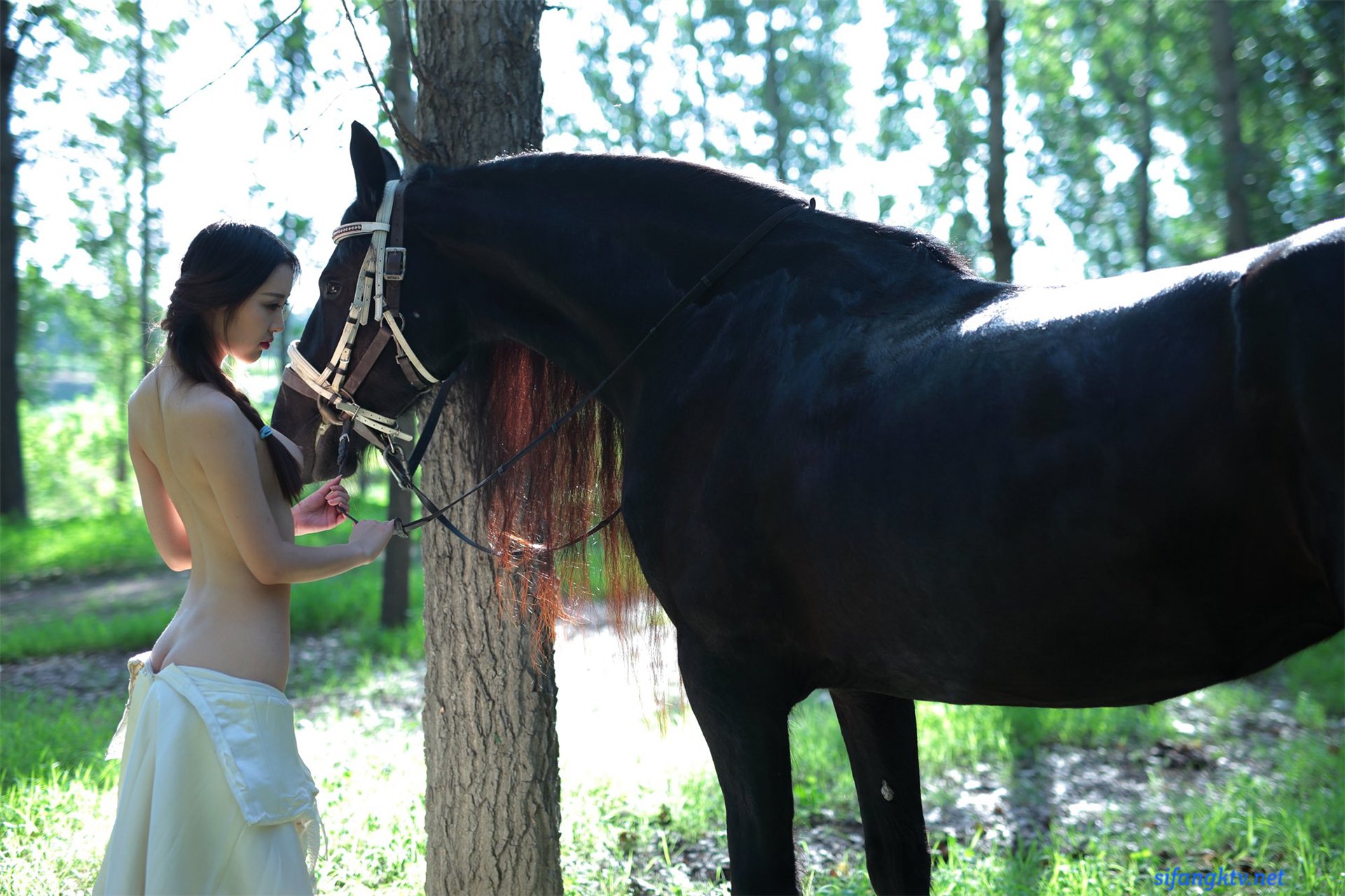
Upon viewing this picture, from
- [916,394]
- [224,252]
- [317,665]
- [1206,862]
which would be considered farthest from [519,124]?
[317,665]

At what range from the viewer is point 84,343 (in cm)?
2331

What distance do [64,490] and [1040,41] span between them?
23734mm

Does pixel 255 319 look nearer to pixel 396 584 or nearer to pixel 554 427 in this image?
pixel 554 427

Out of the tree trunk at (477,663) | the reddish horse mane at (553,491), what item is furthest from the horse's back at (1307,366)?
the tree trunk at (477,663)

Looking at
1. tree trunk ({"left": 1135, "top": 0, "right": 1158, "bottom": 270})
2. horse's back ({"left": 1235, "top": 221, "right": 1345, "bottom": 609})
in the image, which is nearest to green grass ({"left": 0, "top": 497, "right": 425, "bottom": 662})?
horse's back ({"left": 1235, "top": 221, "right": 1345, "bottom": 609})

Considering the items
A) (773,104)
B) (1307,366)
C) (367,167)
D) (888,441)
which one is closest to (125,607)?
(367,167)

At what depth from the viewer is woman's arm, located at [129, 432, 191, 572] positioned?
2326 millimetres

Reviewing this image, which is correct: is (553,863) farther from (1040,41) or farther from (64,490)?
(64,490)

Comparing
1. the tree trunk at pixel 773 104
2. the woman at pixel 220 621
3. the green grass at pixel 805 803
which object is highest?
the tree trunk at pixel 773 104

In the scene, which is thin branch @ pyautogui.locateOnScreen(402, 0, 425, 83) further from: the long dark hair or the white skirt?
the white skirt

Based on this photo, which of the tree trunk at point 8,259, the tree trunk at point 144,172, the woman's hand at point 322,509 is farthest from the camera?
Result: the tree trunk at point 144,172

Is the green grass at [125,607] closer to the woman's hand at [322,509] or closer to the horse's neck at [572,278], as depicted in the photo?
the woman's hand at [322,509]

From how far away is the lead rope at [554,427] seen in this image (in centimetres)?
242

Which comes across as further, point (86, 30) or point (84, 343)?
point (84, 343)
